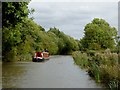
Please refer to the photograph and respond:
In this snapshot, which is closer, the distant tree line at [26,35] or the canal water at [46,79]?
the canal water at [46,79]

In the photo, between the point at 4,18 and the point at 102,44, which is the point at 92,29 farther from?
the point at 4,18

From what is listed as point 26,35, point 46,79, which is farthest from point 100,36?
point 46,79

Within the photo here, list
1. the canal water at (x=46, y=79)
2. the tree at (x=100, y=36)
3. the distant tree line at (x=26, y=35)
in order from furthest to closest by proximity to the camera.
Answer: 1. the tree at (x=100, y=36)
2. the distant tree line at (x=26, y=35)
3. the canal water at (x=46, y=79)

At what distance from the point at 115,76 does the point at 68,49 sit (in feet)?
214

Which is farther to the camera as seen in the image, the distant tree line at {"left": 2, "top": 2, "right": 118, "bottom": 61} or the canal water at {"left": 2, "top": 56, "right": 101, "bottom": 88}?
the distant tree line at {"left": 2, "top": 2, "right": 118, "bottom": 61}

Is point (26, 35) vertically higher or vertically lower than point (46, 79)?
higher

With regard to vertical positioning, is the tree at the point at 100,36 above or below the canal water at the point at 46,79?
above

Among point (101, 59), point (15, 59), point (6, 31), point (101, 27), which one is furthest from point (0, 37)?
point (101, 27)

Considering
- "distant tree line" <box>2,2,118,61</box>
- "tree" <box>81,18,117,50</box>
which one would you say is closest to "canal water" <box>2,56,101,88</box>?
"distant tree line" <box>2,2,118,61</box>

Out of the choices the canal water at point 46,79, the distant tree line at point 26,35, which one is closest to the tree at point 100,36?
the distant tree line at point 26,35

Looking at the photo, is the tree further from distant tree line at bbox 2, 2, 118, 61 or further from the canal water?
the canal water

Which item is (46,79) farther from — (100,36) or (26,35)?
(100,36)

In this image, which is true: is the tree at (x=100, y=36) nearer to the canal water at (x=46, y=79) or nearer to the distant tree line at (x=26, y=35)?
the distant tree line at (x=26, y=35)

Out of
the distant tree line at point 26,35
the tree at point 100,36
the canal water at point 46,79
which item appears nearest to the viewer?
the canal water at point 46,79
